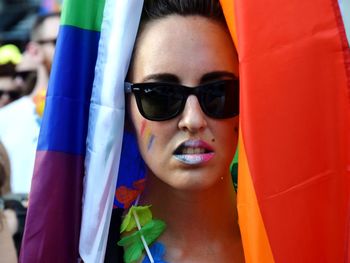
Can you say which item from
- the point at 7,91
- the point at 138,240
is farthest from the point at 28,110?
the point at 138,240

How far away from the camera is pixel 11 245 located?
2.49 metres

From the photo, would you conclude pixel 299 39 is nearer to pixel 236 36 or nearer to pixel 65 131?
pixel 236 36

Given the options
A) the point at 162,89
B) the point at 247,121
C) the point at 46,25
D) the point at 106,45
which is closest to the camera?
the point at 247,121

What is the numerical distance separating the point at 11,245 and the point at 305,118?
61.8 inches

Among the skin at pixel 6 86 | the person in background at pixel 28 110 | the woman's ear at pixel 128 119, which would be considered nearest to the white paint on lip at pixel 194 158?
the woman's ear at pixel 128 119

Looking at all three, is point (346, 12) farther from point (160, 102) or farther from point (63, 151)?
point (63, 151)

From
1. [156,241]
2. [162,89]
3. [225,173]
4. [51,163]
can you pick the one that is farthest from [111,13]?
[156,241]

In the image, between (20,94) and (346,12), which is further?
(20,94)

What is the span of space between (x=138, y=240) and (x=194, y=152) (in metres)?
0.32

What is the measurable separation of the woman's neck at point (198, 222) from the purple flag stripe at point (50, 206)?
0.86ft

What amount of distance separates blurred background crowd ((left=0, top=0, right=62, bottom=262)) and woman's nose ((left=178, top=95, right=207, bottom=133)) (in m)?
1.29

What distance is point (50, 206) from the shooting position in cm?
162

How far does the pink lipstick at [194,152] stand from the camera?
4.96 ft

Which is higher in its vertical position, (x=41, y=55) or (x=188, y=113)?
(x=41, y=55)
